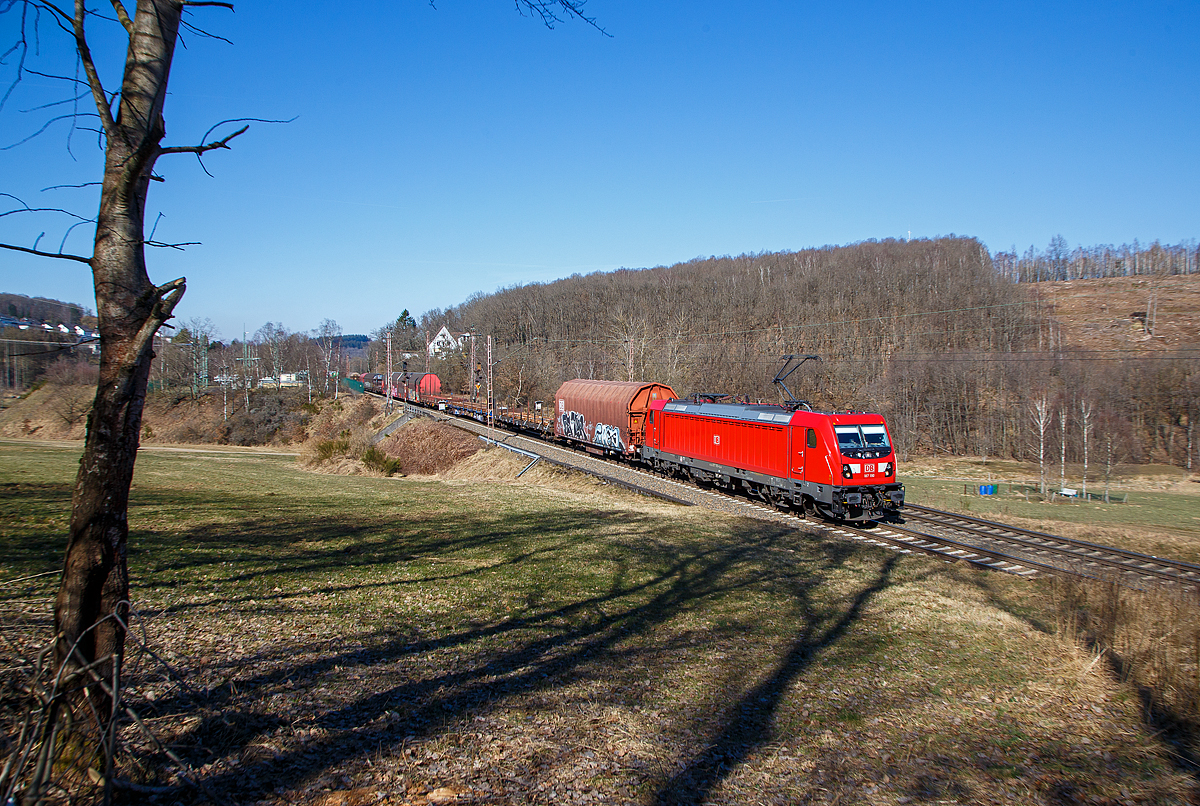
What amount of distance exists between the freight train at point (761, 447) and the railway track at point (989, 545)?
760 mm

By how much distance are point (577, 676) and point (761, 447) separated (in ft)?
49.6

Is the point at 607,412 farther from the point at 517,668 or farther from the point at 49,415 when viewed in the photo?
the point at 49,415

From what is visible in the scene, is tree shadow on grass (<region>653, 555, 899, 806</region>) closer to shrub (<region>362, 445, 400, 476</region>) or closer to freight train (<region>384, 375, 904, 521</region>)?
freight train (<region>384, 375, 904, 521</region>)

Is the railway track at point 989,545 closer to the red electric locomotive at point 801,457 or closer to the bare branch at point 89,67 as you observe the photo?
the red electric locomotive at point 801,457

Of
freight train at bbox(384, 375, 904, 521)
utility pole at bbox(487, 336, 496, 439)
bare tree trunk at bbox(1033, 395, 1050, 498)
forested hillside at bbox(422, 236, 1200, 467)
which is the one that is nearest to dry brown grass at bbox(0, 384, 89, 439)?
utility pole at bbox(487, 336, 496, 439)

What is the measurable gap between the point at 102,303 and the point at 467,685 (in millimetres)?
4190

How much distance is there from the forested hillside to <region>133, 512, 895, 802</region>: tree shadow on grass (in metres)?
37.1

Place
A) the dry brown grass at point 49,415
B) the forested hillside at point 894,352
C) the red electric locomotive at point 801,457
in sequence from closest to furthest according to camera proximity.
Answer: the red electric locomotive at point 801,457, the dry brown grass at point 49,415, the forested hillside at point 894,352

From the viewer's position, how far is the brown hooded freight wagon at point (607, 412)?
29.8m

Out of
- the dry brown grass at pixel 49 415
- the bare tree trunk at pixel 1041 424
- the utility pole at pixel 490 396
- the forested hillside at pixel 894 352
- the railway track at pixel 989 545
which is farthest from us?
the forested hillside at pixel 894 352

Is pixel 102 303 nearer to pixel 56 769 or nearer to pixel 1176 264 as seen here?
pixel 56 769

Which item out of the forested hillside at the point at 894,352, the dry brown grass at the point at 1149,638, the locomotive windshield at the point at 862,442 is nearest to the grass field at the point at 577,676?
the dry brown grass at the point at 1149,638

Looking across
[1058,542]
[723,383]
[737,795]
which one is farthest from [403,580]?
[723,383]

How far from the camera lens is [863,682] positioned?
6.87 metres
